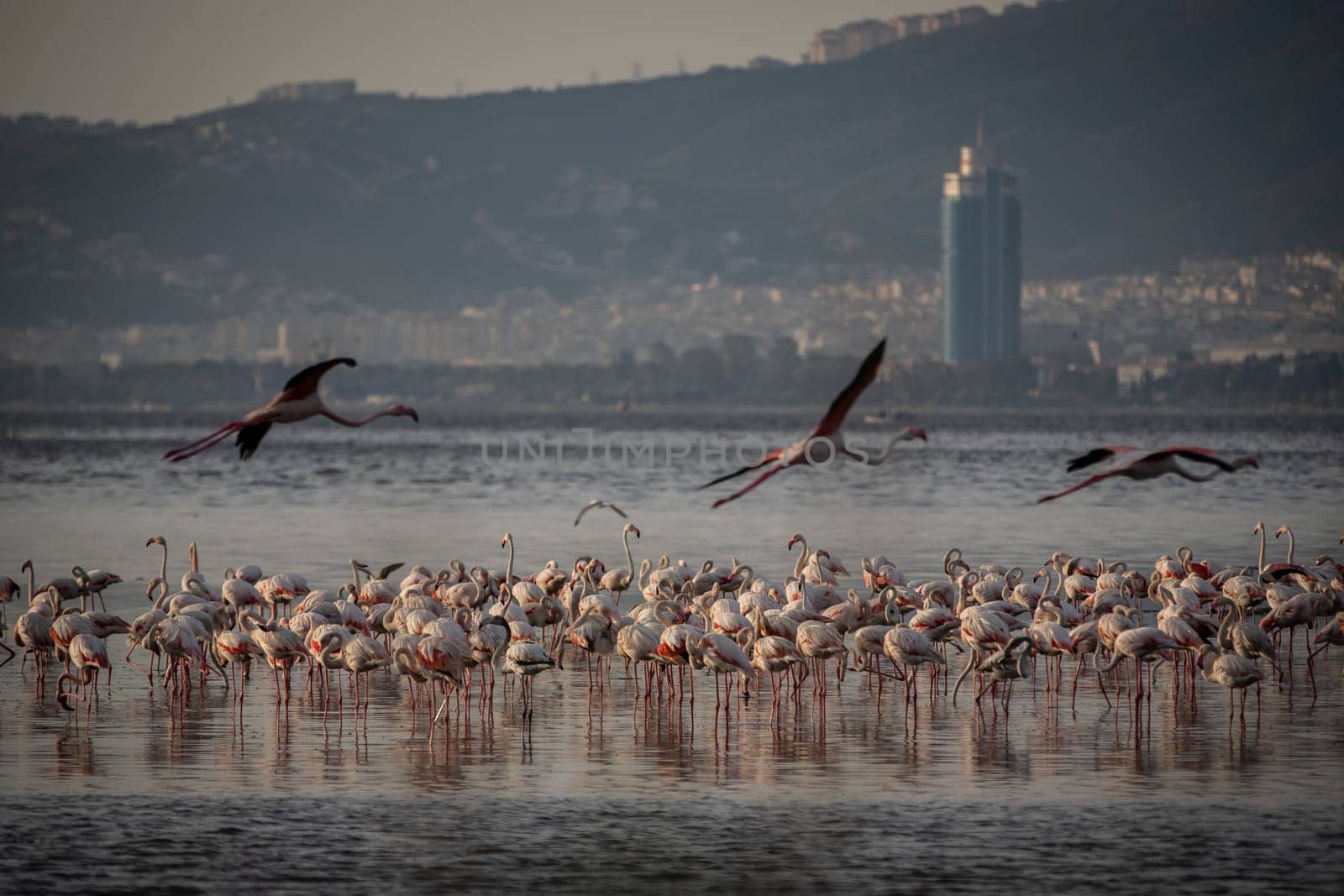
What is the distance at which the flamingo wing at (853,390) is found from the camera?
1430 cm

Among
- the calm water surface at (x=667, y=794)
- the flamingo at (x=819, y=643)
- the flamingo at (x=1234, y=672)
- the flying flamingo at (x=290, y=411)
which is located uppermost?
the flying flamingo at (x=290, y=411)

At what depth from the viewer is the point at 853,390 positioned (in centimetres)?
1503

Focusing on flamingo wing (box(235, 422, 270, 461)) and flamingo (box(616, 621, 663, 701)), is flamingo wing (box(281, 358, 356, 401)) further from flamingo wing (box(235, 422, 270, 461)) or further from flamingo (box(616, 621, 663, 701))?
flamingo (box(616, 621, 663, 701))

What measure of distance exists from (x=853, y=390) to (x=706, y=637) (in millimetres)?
2425

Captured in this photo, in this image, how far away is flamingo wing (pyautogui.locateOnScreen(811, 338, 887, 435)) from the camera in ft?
46.9

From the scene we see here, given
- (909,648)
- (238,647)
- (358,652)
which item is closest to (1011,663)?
(909,648)

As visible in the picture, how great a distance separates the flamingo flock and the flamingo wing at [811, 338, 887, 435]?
5.40ft

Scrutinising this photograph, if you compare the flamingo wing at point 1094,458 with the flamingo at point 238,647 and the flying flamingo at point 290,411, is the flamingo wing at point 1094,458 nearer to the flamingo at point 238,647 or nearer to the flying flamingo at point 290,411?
the flying flamingo at point 290,411

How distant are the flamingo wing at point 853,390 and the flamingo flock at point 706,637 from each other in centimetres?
165

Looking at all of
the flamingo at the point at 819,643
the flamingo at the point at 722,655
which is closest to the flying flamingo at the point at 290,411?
the flamingo at the point at 722,655

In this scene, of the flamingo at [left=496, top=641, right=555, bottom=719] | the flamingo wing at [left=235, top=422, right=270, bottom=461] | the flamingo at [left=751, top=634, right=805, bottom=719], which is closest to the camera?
the flamingo at [left=496, top=641, right=555, bottom=719]

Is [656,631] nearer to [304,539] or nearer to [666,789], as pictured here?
[666,789]

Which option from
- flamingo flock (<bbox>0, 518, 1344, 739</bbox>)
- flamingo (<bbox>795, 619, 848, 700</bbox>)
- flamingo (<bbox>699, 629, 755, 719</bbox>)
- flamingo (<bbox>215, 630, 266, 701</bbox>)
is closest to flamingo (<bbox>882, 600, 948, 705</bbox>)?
flamingo flock (<bbox>0, 518, 1344, 739</bbox>)

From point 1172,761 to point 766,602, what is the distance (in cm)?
423
